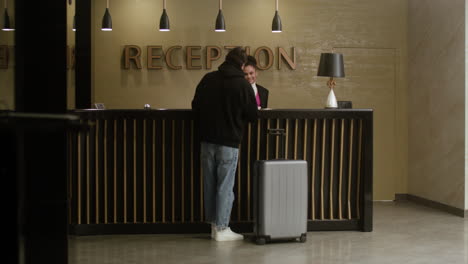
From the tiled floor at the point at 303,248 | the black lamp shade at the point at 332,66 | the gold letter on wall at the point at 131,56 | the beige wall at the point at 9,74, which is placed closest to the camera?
the beige wall at the point at 9,74

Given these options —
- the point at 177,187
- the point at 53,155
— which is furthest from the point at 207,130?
the point at 53,155

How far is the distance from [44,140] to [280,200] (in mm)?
2847

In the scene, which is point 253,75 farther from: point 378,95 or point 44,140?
point 44,140

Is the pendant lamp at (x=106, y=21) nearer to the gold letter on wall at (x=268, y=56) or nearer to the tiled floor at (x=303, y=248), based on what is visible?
the gold letter on wall at (x=268, y=56)

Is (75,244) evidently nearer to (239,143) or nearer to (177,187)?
(177,187)

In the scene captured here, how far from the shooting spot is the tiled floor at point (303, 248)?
574cm

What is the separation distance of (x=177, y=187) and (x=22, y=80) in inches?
132

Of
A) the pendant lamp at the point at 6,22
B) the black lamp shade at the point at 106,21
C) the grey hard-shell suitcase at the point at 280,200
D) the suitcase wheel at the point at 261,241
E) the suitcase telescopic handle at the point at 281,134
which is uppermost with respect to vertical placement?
the black lamp shade at the point at 106,21

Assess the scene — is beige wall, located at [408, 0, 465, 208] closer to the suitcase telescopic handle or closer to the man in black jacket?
the suitcase telescopic handle

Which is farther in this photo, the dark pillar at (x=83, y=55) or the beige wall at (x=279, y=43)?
the beige wall at (x=279, y=43)

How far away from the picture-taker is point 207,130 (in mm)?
6500

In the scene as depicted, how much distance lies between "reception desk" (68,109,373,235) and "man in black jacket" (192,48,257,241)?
0.39m

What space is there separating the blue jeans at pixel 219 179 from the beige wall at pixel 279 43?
10.4 feet

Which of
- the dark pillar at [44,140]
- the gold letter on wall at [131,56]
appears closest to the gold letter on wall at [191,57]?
the gold letter on wall at [131,56]
